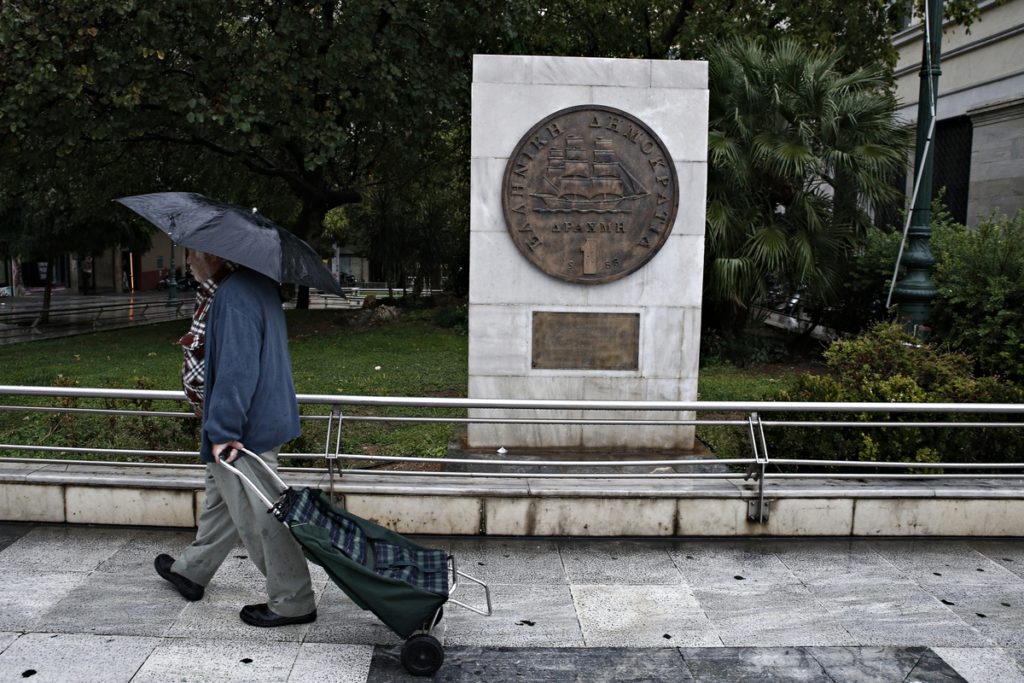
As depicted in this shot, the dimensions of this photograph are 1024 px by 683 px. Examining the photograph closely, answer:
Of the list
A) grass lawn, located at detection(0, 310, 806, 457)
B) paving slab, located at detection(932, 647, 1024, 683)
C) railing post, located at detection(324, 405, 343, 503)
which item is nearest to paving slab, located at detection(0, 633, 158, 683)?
railing post, located at detection(324, 405, 343, 503)

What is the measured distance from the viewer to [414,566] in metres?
4.19

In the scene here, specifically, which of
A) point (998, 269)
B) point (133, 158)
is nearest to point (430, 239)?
point (133, 158)

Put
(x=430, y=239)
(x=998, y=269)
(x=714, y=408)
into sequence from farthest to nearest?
(x=430, y=239), (x=998, y=269), (x=714, y=408)

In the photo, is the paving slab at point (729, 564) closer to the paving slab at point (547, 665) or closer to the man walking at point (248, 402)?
the paving slab at point (547, 665)

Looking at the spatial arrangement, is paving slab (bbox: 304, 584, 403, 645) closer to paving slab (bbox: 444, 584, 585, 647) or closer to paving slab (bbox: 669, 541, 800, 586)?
paving slab (bbox: 444, 584, 585, 647)

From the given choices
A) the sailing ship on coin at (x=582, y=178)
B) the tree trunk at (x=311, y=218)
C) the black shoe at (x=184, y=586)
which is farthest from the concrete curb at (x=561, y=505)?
the tree trunk at (x=311, y=218)

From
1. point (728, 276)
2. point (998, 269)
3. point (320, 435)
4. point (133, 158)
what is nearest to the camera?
point (320, 435)

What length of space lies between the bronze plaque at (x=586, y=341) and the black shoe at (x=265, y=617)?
354cm

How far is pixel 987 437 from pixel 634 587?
342cm

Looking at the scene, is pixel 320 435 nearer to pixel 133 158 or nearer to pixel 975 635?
pixel 975 635

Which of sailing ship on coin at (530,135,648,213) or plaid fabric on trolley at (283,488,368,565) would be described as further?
sailing ship on coin at (530,135,648,213)

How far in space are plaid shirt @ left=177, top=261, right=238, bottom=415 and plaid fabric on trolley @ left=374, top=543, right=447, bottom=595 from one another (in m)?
1.24

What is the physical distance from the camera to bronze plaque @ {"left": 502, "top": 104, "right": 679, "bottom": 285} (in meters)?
7.33

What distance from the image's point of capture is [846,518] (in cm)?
598
